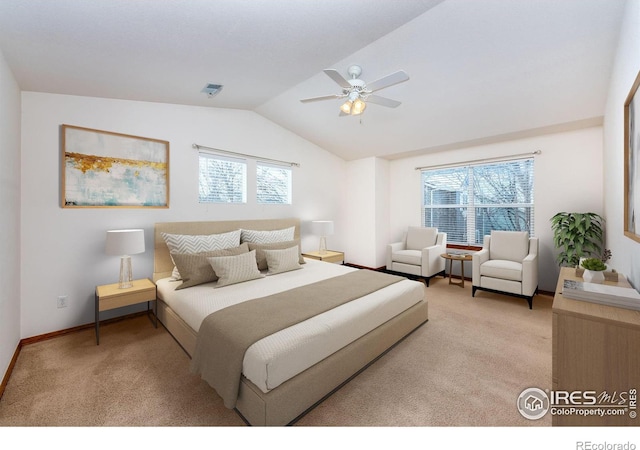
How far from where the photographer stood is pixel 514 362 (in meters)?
2.33

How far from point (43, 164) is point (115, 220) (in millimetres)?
806

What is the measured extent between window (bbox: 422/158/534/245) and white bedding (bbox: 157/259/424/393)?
2674 millimetres

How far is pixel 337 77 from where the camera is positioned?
2.29m

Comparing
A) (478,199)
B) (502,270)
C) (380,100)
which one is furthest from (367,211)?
(380,100)

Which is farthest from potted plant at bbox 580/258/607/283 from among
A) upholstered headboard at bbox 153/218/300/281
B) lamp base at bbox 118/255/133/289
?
lamp base at bbox 118/255/133/289

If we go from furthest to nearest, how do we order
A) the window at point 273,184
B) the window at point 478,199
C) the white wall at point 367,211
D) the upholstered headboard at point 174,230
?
the white wall at point 367,211 → the window at point 273,184 → the window at point 478,199 → the upholstered headboard at point 174,230

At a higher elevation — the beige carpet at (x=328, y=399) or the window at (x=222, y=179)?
the window at (x=222, y=179)

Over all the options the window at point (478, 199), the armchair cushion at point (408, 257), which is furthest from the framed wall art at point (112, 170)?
the window at point (478, 199)

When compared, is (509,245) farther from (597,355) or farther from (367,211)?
(597,355)

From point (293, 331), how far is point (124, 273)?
241 centimetres

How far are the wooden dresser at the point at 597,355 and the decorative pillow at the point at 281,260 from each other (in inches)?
103

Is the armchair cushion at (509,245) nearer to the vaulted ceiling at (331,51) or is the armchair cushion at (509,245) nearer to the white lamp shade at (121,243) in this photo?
the vaulted ceiling at (331,51)

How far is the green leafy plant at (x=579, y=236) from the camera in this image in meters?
3.43
